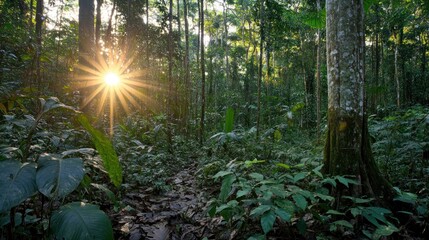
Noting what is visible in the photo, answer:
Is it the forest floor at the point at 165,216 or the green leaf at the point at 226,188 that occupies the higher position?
the green leaf at the point at 226,188

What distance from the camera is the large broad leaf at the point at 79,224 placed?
1382 mm

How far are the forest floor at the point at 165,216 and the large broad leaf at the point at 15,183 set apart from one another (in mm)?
1448

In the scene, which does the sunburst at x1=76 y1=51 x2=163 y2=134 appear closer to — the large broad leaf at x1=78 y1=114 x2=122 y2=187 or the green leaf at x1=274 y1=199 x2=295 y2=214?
the large broad leaf at x1=78 y1=114 x2=122 y2=187

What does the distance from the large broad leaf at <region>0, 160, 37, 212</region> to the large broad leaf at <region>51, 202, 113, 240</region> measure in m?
0.21

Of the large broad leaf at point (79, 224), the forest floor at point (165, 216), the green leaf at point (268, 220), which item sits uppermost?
the large broad leaf at point (79, 224)

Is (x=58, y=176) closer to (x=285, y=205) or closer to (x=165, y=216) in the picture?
(x=285, y=205)

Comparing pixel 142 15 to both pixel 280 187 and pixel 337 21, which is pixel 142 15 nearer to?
pixel 337 21

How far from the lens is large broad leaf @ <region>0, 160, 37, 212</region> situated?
1.28 meters

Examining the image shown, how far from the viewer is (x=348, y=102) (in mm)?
3078

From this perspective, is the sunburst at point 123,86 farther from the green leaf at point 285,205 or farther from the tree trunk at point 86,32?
the green leaf at point 285,205

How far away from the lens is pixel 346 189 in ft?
9.30

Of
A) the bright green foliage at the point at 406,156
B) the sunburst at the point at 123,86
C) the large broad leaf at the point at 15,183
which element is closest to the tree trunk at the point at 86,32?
the sunburst at the point at 123,86

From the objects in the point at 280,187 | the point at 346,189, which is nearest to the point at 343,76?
the point at 346,189

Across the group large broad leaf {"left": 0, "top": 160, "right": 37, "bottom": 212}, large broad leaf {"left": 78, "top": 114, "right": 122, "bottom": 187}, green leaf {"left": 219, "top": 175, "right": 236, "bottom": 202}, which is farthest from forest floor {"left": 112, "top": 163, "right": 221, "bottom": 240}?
large broad leaf {"left": 0, "top": 160, "right": 37, "bottom": 212}
